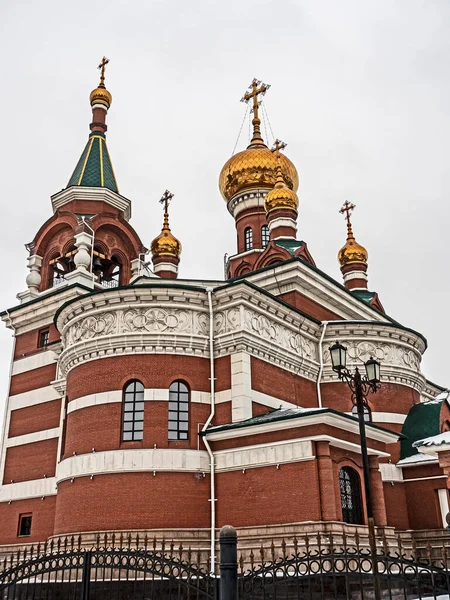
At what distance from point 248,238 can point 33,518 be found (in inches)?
594

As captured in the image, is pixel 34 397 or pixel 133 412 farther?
pixel 34 397

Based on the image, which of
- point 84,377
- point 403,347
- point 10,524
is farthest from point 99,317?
point 403,347

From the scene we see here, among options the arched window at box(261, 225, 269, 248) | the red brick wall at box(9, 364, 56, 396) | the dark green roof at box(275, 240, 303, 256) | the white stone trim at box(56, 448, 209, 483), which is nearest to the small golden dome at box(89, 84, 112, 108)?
the arched window at box(261, 225, 269, 248)

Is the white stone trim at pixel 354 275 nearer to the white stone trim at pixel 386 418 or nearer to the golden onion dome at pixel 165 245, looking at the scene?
the golden onion dome at pixel 165 245

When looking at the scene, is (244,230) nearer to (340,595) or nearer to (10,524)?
(10,524)

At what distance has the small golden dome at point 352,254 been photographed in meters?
27.1

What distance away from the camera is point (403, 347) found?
65.4 ft

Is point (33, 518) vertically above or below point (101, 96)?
below

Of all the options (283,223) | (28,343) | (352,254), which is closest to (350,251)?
(352,254)

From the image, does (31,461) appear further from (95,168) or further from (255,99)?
(255,99)

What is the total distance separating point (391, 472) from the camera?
17781 millimetres

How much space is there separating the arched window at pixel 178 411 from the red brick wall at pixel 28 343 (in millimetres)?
6268

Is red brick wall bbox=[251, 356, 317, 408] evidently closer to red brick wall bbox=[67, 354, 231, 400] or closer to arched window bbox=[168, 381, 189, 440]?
red brick wall bbox=[67, 354, 231, 400]

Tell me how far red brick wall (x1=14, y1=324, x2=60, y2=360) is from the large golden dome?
1163 cm
